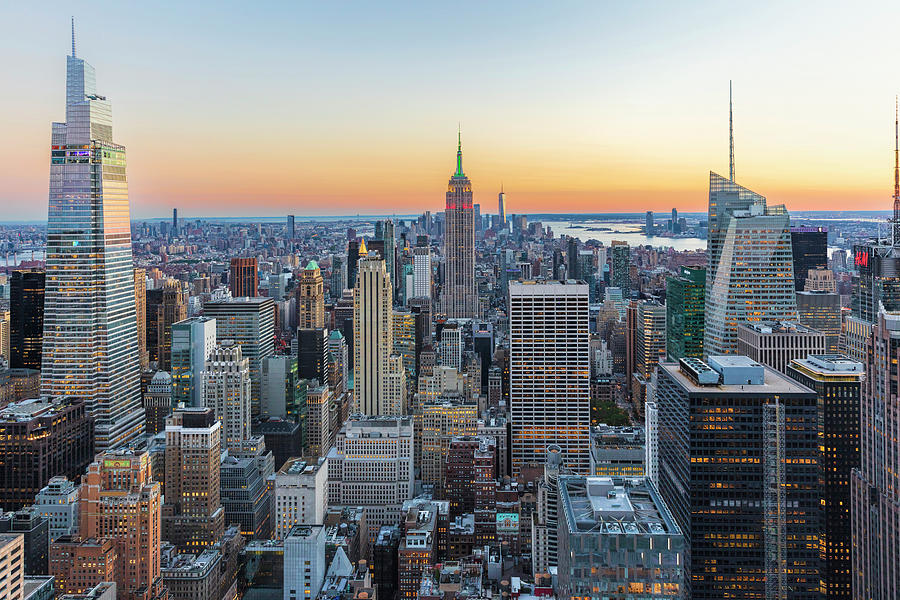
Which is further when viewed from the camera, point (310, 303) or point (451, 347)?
point (310, 303)

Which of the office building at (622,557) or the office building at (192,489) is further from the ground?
the office building at (622,557)

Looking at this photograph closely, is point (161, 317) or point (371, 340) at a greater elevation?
point (161, 317)

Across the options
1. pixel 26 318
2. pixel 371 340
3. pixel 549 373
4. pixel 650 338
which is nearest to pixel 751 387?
pixel 549 373

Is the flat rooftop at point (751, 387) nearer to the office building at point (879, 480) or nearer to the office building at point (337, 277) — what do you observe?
the office building at point (879, 480)

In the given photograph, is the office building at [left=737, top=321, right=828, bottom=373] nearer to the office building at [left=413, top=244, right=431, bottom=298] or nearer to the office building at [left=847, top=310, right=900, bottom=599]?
the office building at [left=847, top=310, right=900, bottom=599]

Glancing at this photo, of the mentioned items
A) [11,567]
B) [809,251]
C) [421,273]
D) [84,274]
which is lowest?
[11,567]

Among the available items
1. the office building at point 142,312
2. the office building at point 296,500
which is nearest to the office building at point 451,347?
the office building at point 142,312

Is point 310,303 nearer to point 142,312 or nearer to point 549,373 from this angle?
point 142,312
